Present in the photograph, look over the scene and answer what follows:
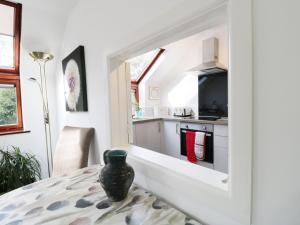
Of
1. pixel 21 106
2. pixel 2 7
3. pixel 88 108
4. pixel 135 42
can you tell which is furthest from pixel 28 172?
pixel 135 42

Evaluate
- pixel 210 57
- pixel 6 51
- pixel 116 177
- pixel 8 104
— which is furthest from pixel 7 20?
pixel 210 57

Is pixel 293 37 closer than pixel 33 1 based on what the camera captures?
Yes

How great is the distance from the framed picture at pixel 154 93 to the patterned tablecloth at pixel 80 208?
2.56 meters

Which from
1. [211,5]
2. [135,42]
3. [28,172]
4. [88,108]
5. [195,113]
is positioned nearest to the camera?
[211,5]

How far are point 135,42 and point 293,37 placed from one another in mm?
802

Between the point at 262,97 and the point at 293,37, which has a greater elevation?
the point at 293,37

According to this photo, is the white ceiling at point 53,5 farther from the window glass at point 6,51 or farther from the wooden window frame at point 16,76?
the window glass at point 6,51

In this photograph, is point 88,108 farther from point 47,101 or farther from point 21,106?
point 21,106

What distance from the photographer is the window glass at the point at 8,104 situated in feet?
7.95

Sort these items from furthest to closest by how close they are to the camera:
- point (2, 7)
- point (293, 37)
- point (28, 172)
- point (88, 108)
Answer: point (28, 172), point (2, 7), point (88, 108), point (293, 37)

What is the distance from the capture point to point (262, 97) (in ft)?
1.91

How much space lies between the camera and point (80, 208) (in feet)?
2.77

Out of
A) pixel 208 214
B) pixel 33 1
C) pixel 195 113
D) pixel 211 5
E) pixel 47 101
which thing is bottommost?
pixel 208 214

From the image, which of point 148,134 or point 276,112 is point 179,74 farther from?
point 276,112
